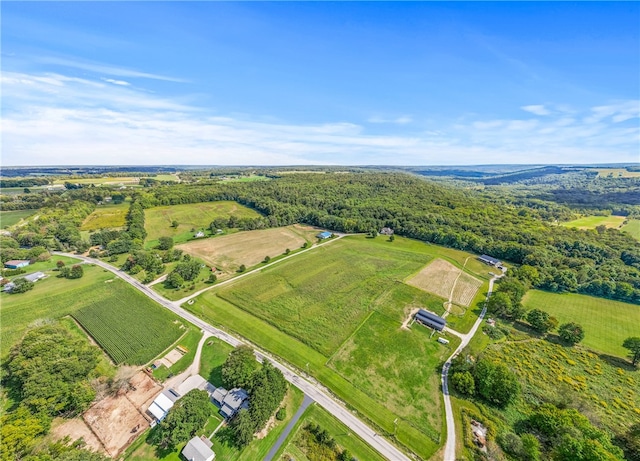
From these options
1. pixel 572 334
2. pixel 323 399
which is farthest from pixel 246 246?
pixel 572 334

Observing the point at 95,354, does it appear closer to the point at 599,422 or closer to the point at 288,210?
the point at 599,422

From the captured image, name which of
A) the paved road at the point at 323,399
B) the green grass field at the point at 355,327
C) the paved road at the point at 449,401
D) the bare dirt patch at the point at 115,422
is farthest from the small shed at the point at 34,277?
the paved road at the point at 449,401

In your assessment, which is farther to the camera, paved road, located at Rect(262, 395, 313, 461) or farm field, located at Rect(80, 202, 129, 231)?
farm field, located at Rect(80, 202, 129, 231)

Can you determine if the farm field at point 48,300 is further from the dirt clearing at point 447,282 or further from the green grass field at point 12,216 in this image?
the dirt clearing at point 447,282

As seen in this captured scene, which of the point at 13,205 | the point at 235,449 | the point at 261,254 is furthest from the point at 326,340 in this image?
the point at 13,205

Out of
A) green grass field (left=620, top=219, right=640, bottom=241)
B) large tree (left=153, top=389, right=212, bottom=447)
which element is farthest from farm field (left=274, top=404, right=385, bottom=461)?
green grass field (left=620, top=219, right=640, bottom=241)

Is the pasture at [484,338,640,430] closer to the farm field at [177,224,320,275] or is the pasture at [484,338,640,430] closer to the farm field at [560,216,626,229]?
the farm field at [177,224,320,275]
